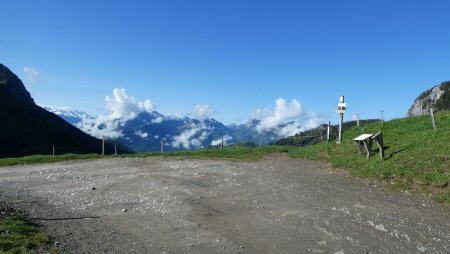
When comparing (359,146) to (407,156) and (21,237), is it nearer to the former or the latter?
(407,156)

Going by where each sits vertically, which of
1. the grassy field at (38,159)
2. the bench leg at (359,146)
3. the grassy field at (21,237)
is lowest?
the grassy field at (21,237)

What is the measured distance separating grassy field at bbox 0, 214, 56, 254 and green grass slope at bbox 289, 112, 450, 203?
643 inches

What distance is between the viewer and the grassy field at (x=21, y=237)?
11500mm

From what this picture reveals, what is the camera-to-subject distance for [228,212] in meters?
16.9

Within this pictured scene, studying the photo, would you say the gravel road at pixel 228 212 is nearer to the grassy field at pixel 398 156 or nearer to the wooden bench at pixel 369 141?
the grassy field at pixel 398 156

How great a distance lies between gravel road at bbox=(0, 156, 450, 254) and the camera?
43.0 ft

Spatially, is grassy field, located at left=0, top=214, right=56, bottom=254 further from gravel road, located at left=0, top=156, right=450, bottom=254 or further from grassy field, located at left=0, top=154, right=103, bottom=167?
grassy field, located at left=0, top=154, right=103, bottom=167

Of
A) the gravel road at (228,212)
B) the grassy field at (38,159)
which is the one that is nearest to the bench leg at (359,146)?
the gravel road at (228,212)

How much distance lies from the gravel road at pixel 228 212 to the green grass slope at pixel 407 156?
47.6 inches

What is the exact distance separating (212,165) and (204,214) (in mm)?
15058

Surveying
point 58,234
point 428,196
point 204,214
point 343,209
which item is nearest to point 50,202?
point 58,234

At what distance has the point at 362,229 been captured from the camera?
14727mm

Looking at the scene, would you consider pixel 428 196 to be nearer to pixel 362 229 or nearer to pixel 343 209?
pixel 343 209

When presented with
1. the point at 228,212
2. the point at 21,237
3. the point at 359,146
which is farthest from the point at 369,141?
the point at 21,237
